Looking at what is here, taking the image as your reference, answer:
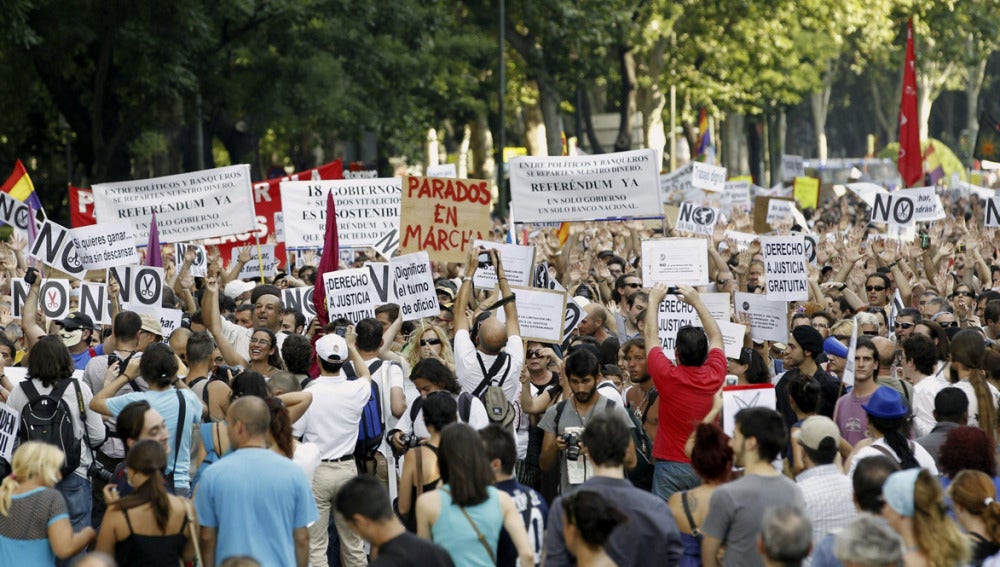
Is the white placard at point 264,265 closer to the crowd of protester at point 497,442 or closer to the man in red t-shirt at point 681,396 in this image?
the crowd of protester at point 497,442

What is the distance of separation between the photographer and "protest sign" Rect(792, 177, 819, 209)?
2390 centimetres

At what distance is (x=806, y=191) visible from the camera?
31.3m

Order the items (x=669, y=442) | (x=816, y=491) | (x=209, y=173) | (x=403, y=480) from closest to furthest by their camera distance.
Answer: (x=816, y=491)
(x=403, y=480)
(x=669, y=442)
(x=209, y=173)

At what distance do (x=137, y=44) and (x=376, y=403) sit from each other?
1556 cm

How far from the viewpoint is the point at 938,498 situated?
18.7 ft

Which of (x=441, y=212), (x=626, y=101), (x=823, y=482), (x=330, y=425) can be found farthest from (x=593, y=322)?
(x=626, y=101)

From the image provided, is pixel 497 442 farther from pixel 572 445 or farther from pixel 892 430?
pixel 892 430

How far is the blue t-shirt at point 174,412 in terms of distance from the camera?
8.15 metres

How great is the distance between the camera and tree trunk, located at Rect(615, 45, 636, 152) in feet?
130

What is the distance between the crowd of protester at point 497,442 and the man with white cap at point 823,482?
0.01 metres

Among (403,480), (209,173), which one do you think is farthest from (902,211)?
(403,480)

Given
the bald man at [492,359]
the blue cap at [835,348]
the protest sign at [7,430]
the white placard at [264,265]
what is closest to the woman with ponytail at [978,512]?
the blue cap at [835,348]

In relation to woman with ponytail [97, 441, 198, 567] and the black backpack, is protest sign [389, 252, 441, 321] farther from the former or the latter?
woman with ponytail [97, 441, 198, 567]

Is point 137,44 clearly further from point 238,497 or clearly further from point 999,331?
point 238,497
